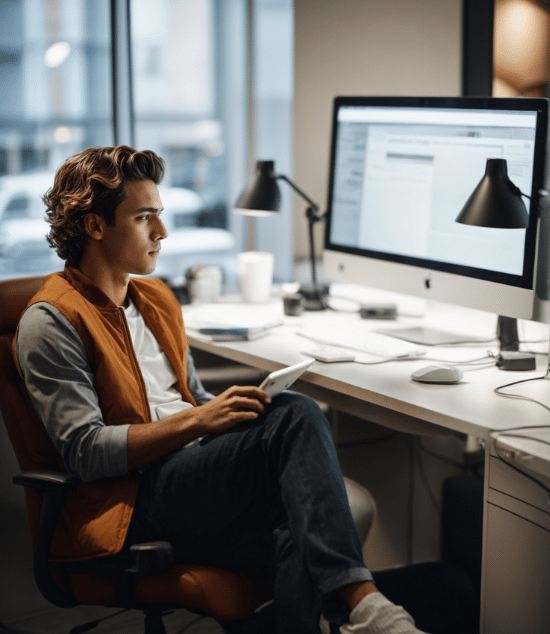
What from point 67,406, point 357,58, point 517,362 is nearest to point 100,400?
point 67,406

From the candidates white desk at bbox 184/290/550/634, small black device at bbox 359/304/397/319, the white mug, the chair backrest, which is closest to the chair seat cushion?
the chair backrest

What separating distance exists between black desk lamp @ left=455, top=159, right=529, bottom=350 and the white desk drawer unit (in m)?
0.51

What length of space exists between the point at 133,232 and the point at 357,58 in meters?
1.49

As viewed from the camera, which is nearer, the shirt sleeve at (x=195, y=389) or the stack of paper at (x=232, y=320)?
the shirt sleeve at (x=195, y=389)

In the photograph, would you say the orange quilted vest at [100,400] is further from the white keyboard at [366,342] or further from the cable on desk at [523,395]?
the cable on desk at [523,395]

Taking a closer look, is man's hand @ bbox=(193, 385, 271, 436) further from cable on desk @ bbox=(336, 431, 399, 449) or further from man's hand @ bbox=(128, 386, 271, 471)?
cable on desk @ bbox=(336, 431, 399, 449)

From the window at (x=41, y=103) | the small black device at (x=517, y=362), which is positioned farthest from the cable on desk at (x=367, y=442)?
the window at (x=41, y=103)

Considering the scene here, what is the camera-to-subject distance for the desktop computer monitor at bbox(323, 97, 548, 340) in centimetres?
166

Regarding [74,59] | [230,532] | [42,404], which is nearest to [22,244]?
[74,59]

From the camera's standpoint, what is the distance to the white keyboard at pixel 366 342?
1.71m

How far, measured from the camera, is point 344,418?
2.08m

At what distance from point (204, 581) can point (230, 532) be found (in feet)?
0.33

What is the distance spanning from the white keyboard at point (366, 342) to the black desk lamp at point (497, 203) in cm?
32

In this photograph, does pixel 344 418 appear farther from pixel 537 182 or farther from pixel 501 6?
pixel 501 6
